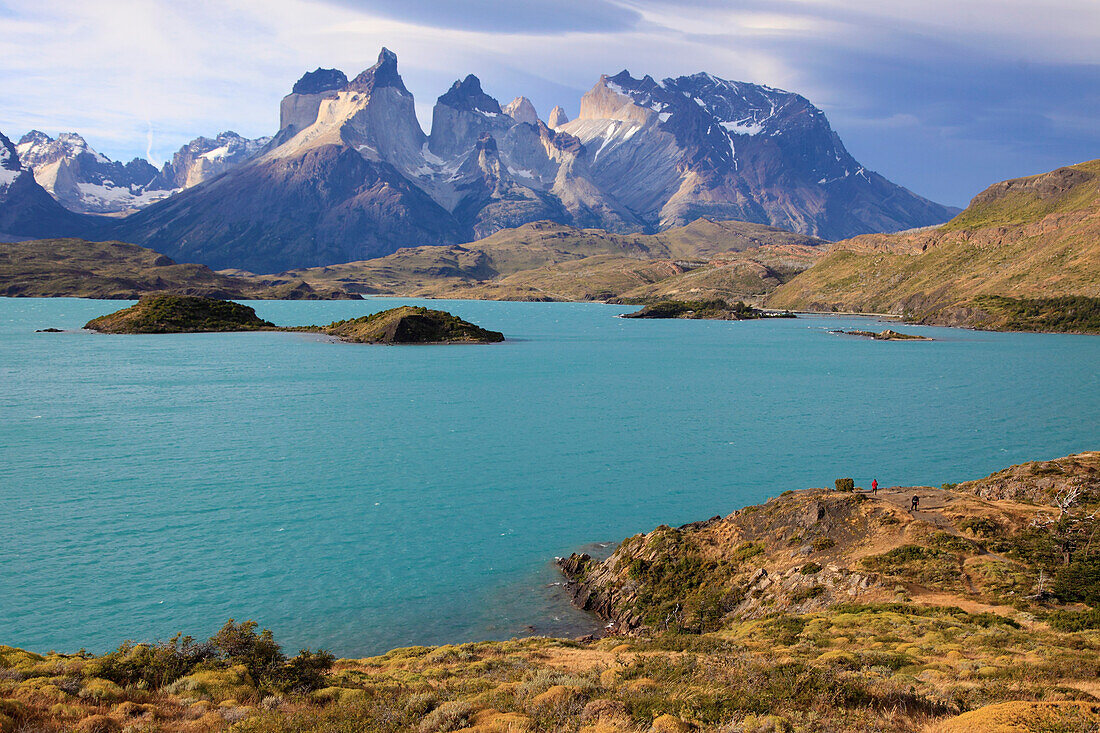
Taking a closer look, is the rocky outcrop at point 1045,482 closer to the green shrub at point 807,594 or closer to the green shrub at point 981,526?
the green shrub at point 981,526

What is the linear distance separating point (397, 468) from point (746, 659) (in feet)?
162

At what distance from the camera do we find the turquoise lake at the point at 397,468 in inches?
1497

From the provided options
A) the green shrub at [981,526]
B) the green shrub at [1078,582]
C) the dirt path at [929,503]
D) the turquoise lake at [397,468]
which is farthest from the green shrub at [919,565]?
the turquoise lake at [397,468]

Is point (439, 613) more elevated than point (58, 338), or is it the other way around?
point (58, 338)

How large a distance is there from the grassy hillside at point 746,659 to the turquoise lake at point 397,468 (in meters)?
8.01

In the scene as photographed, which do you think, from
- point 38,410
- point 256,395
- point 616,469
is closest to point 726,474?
point 616,469

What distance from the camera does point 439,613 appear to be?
37719 mm

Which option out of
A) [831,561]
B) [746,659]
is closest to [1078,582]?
[831,561]

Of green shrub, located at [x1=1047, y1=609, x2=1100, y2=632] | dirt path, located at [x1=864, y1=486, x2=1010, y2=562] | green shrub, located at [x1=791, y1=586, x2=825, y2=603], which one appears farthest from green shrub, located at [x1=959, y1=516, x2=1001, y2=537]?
green shrub, located at [x1=791, y1=586, x2=825, y2=603]

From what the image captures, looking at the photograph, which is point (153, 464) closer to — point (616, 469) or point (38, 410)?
point (38, 410)

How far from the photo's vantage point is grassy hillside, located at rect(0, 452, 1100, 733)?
18016mm

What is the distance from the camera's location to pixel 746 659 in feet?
→ 74.7

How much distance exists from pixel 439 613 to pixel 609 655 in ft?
45.5

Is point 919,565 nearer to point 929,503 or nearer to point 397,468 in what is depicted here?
point 929,503
